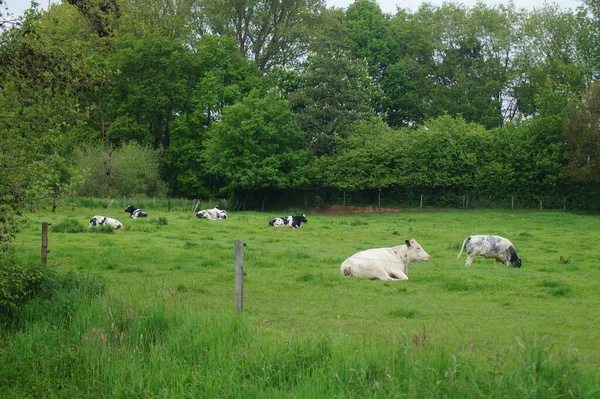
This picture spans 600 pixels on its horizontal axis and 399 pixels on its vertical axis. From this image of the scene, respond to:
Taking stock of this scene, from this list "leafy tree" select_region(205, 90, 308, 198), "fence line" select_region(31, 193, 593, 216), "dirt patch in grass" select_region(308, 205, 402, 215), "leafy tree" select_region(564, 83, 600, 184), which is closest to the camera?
"leafy tree" select_region(564, 83, 600, 184)

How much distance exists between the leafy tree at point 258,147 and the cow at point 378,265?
3759cm

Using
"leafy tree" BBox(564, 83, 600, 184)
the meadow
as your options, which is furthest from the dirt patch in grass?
the meadow

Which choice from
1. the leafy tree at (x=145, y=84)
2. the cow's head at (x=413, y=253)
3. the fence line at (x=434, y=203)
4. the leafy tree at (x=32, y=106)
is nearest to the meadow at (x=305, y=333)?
the cow's head at (x=413, y=253)

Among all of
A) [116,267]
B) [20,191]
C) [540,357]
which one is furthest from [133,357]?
[116,267]

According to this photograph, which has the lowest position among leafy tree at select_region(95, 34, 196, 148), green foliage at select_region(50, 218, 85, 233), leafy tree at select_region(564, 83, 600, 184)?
green foliage at select_region(50, 218, 85, 233)

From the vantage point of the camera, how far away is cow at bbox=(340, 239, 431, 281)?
51.4 feet

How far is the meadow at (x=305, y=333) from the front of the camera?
280 inches

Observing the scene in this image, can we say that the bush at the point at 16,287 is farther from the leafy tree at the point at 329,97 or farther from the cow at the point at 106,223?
the leafy tree at the point at 329,97

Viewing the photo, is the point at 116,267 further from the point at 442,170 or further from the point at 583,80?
the point at 583,80

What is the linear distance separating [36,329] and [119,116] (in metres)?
53.5

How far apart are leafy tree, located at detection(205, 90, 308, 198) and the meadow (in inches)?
1382

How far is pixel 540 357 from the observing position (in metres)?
6.79

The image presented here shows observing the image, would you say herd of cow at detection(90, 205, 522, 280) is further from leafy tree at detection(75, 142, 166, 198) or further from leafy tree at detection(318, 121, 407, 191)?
leafy tree at detection(75, 142, 166, 198)

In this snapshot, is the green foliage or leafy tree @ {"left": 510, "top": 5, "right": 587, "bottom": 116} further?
leafy tree @ {"left": 510, "top": 5, "right": 587, "bottom": 116}
